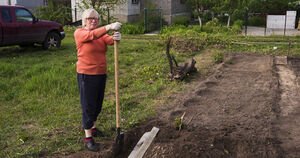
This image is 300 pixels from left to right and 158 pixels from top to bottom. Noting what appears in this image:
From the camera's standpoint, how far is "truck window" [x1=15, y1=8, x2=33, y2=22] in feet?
36.3

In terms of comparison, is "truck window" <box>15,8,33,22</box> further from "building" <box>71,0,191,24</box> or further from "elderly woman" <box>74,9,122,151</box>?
"building" <box>71,0,191,24</box>

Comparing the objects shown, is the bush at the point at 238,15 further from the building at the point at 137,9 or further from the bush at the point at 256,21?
the building at the point at 137,9

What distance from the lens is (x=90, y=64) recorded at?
4.04m

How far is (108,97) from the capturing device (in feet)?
21.6

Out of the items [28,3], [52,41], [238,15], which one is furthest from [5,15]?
[238,15]

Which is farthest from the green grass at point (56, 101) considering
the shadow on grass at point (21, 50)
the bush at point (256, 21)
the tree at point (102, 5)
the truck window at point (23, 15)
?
the bush at point (256, 21)

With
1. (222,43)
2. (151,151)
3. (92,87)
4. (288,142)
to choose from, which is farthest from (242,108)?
(222,43)

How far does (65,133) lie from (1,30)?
7.22 meters

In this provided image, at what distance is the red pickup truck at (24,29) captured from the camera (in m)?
10.6

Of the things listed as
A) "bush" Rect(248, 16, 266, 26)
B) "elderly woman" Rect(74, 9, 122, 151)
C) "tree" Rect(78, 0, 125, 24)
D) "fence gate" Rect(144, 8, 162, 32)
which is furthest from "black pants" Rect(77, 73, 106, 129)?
"bush" Rect(248, 16, 266, 26)

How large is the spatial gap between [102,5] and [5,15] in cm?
1098

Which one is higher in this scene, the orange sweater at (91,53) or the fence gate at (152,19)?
the fence gate at (152,19)

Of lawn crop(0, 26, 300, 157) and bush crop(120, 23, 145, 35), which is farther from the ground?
bush crop(120, 23, 145, 35)

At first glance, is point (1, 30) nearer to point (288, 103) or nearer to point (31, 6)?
point (288, 103)
